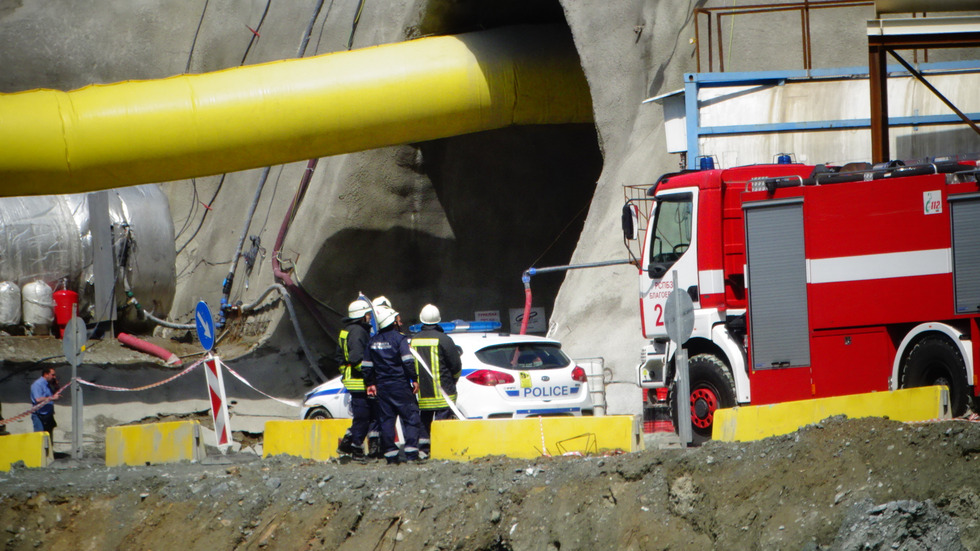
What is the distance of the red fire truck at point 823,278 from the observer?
9.99m

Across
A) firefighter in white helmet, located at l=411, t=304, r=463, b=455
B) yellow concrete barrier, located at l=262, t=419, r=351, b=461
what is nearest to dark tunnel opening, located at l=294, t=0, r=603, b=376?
yellow concrete barrier, located at l=262, t=419, r=351, b=461

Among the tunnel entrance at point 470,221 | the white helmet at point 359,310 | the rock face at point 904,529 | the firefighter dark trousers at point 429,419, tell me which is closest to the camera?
the rock face at point 904,529

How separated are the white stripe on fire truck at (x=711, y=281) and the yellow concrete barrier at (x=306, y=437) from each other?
4.35 metres

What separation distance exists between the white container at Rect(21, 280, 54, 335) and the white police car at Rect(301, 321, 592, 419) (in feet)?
41.6

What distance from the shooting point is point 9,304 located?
2148 cm

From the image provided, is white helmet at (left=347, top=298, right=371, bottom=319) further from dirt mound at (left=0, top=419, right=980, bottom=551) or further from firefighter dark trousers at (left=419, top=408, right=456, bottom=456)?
dirt mound at (left=0, top=419, right=980, bottom=551)

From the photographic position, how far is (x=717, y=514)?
23.9ft

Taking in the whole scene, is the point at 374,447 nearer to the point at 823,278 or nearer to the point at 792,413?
the point at 792,413

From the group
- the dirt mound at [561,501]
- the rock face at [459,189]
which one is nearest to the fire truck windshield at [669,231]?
the rock face at [459,189]

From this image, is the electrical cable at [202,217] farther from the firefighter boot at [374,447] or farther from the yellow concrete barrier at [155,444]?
the firefighter boot at [374,447]

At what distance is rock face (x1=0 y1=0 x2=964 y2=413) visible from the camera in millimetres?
→ 17891

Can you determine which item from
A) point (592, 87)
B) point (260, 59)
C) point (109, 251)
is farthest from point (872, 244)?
point (260, 59)

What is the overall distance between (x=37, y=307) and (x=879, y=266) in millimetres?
17589

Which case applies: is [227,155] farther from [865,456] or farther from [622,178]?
[865,456]
